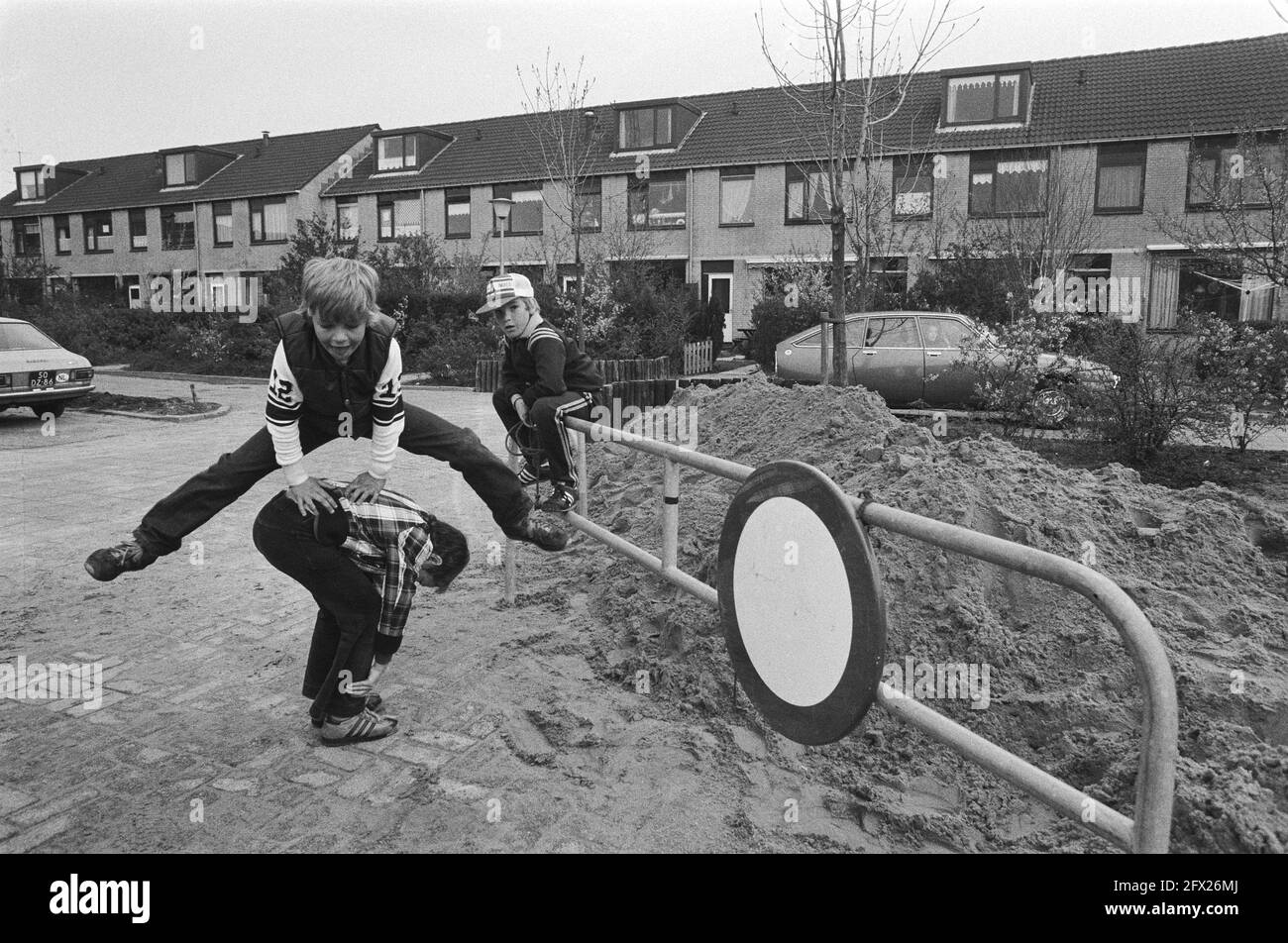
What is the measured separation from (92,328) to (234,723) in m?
28.2

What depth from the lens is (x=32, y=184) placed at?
51.2 metres

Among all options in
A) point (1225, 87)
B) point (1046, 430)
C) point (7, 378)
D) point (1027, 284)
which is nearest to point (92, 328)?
point (7, 378)

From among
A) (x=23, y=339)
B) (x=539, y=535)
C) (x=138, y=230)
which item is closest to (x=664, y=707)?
(x=539, y=535)

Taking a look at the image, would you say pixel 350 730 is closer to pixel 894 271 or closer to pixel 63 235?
pixel 894 271

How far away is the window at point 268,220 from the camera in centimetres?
4200

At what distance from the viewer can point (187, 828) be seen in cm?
322

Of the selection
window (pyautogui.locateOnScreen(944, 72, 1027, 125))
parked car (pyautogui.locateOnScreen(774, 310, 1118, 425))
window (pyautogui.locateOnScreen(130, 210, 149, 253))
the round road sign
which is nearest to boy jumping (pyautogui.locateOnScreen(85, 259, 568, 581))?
the round road sign

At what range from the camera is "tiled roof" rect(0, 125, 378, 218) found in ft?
140

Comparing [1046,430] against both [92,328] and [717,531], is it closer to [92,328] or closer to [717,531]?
[717,531]

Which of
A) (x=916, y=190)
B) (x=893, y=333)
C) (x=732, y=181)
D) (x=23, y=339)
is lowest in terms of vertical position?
(x=23, y=339)

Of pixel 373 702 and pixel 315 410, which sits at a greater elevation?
pixel 315 410

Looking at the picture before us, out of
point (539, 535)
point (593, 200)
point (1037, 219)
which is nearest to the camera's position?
Result: point (539, 535)

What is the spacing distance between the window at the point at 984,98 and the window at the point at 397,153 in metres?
21.4

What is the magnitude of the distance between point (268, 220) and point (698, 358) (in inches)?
1120
